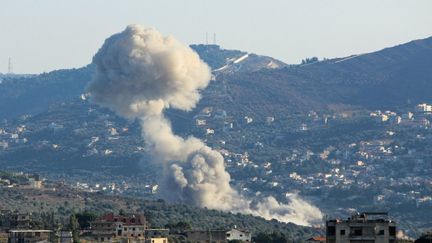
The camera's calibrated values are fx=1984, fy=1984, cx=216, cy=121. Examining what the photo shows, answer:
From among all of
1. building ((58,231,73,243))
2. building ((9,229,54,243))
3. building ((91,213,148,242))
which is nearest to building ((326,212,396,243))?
building ((58,231,73,243))

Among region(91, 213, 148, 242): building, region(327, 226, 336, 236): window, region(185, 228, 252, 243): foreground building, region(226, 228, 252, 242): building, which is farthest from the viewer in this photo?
region(226, 228, 252, 242): building

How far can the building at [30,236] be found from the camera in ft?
434

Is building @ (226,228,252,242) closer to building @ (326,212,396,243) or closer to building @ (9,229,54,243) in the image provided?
building @ (9,229,54,243)

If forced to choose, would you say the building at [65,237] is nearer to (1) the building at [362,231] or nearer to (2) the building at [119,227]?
(2) the building at [119,227]

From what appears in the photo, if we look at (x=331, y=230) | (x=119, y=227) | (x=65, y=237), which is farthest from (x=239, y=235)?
(x=331, y=230)

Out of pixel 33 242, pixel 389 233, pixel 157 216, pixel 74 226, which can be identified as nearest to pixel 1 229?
pixel 74 226

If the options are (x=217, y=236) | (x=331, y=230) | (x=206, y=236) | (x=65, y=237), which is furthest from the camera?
(x=217, y=236)

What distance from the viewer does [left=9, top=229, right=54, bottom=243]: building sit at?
13225 cm

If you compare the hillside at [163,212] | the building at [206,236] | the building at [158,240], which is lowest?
the building at [158,240]

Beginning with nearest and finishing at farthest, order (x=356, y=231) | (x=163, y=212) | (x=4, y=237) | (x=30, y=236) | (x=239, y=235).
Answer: (x=356, y=231)
(x=30, y=236)
(x=4, y=237)
(x=239, y=235)
(x=163, y=212)

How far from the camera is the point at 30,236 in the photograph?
13438cm

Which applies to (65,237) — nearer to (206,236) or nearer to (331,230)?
(206,236)

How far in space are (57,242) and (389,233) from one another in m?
44.4

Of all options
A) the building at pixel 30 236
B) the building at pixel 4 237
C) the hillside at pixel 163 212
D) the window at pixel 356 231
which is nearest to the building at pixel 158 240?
the building at pixel 30 236
